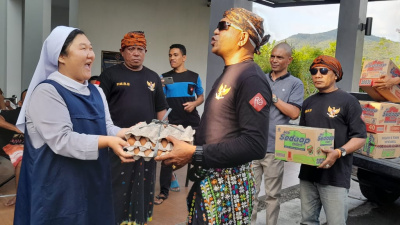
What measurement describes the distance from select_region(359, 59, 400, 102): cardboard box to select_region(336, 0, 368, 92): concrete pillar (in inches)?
182

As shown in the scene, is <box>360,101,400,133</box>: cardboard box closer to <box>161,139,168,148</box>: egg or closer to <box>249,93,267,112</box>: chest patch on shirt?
<box>249,93,267,112</box>: chest patch on shirt

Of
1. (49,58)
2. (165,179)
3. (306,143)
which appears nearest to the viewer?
(49,58)

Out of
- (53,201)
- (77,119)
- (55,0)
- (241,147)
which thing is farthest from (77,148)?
(55,0)

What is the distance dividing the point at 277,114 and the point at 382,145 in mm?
1285

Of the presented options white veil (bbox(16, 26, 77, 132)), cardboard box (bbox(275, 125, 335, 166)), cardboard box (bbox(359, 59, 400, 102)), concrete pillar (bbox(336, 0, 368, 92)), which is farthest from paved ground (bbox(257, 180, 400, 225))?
concrete pillar (bbox(336, 0, 368, 92))

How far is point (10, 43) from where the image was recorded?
9180mm

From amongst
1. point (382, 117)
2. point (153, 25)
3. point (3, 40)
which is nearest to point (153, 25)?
point (153, 25)

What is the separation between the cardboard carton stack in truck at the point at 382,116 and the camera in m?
4.09

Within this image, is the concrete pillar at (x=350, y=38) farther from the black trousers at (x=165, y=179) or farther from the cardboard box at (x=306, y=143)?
the cardboard box at (x=306, y=143)

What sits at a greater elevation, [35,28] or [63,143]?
[35,28]

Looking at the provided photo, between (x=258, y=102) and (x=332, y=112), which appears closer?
(x=258, y=102)

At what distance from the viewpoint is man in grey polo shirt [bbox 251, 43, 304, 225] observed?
13.0 feet

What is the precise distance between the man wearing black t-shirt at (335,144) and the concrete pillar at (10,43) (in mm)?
8310

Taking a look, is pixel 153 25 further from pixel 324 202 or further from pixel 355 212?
pixel 324 202
